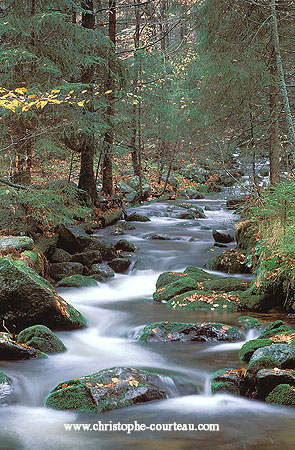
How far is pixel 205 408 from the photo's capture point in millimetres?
4230

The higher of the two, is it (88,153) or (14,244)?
(88,153)

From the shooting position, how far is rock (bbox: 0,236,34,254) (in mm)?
8141

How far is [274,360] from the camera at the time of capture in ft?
13.9

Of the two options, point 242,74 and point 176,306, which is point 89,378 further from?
point 242,74

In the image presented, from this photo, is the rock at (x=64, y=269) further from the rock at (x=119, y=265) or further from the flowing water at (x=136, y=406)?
the rock at (x=119, y=265)

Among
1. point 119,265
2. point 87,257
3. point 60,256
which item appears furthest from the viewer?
point 119,265

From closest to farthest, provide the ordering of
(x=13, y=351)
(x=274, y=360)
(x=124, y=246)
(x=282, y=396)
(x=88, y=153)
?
(x=282, y=396) < (x=274, y=360) < (x=13, y=351) < (x=124, y=246) < (x=88, y=153)

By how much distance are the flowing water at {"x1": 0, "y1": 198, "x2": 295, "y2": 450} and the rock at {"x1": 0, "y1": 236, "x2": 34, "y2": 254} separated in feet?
3.99

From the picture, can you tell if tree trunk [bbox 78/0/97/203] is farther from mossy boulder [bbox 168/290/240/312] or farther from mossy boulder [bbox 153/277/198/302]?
mossy boulder [bbox 168/290/240/312]

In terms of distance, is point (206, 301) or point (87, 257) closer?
point (206, 301)

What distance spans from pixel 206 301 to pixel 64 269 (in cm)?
357

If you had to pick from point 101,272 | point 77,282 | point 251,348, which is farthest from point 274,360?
point 101,272

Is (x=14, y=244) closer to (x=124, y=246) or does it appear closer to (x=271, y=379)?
(x=124, y=246)

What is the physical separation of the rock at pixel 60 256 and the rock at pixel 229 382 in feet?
19.8
